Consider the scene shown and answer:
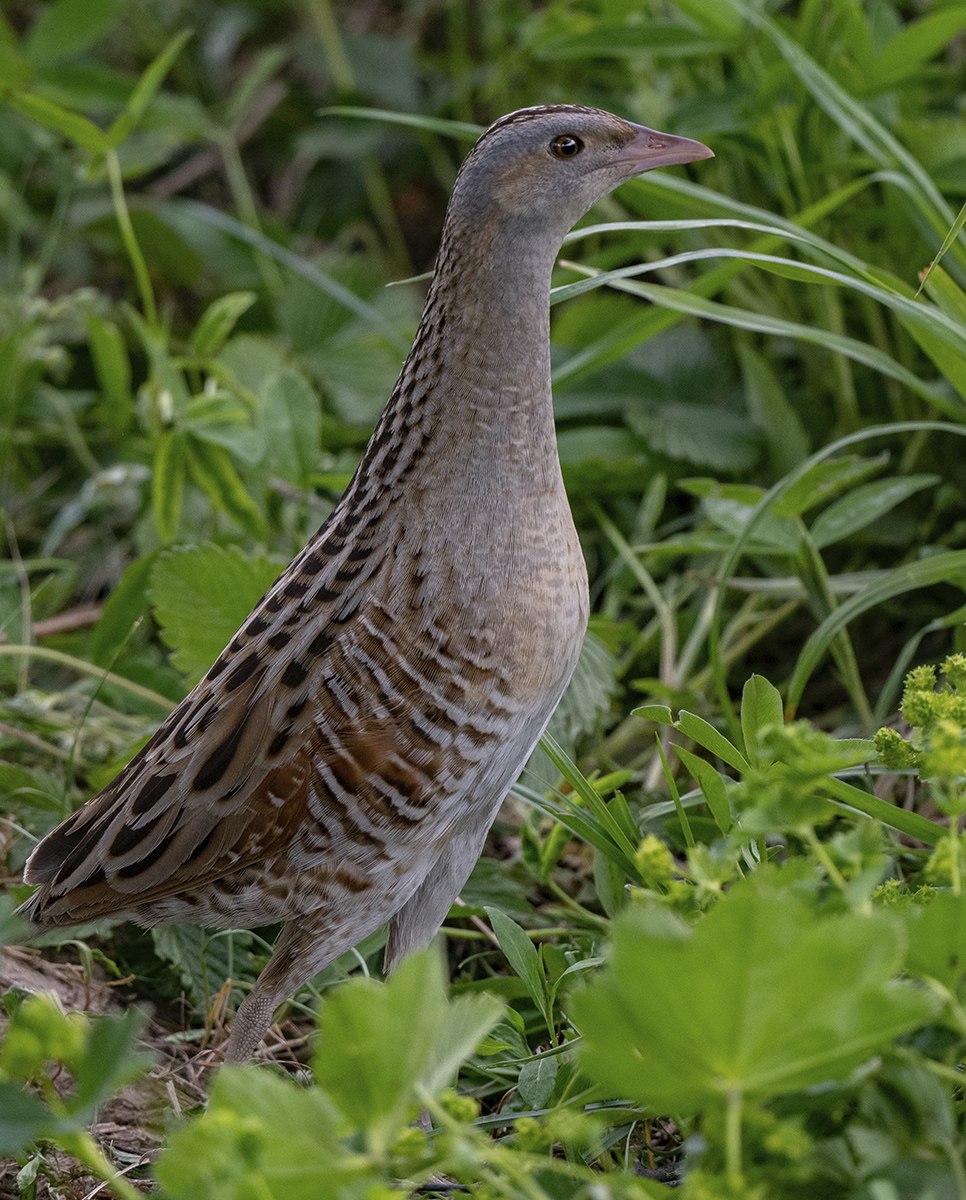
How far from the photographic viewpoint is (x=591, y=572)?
293 cm

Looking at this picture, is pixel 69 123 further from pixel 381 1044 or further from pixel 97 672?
pixel 381 1044

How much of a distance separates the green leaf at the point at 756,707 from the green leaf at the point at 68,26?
245cm

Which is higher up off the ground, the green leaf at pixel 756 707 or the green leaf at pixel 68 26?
the green leaf at pixel 68 26

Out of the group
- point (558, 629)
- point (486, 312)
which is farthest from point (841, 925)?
point (486, 312)

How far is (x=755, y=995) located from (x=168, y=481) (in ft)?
5.69

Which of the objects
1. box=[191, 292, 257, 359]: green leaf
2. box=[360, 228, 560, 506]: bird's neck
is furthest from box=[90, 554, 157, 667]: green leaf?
box=[360, 228, 560, 506]: bird's neck

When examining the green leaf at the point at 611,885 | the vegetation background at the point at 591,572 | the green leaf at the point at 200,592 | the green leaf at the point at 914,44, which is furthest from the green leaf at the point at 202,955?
the green leaf at the point at 914,44

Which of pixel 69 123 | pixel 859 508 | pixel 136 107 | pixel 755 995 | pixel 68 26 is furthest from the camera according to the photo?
pixel 68 26

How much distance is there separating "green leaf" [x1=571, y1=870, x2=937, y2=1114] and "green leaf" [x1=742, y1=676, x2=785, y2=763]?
1.91 feet

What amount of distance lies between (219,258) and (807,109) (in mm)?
1561

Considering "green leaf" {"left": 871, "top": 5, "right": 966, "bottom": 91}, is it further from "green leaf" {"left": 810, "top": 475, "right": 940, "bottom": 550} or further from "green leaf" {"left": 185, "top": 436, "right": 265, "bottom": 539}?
"green leaf" {"left": 185, "top": 436, "right": 265, "bottom": 539}

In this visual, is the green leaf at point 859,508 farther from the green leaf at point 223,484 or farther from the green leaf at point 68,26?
the green leaf at point 68,26

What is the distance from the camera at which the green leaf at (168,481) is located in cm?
254

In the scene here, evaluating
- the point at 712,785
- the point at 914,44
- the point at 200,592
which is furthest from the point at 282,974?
the point at 914,44
